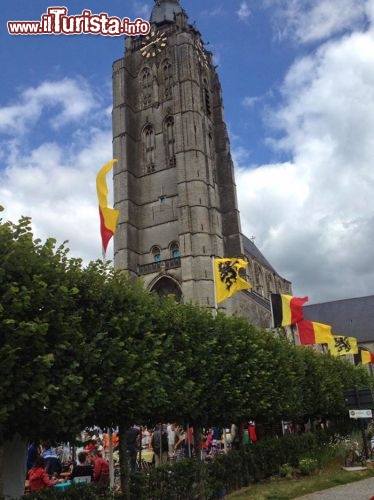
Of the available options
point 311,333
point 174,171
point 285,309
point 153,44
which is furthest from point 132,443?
point 153,44

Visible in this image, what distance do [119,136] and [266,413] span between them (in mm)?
36241

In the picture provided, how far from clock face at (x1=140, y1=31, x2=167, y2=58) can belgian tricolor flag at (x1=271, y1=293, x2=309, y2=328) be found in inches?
1483

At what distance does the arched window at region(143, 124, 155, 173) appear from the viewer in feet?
152

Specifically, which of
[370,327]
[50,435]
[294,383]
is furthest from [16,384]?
[370,327]

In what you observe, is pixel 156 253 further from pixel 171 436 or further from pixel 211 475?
pixel 211 475

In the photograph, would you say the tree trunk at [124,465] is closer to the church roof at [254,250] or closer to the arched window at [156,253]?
the arched window at [156,253]

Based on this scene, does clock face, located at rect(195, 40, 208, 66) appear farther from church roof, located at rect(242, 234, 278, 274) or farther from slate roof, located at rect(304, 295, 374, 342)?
slate roof, located at rect(304, 295, 374, 342)

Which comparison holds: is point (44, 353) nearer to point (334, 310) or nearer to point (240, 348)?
point (240, 348)

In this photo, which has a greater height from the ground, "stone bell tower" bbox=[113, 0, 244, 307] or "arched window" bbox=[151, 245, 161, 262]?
"stone bell tower" bbox=[113, 0, 244, 307]

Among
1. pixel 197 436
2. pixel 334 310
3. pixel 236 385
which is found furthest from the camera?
pixel 334 310

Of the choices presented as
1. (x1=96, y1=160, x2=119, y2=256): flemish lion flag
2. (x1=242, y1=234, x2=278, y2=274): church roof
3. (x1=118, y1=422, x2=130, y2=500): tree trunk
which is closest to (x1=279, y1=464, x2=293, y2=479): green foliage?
(x1=118, y1=422, x2=130, y2=500): tree trunk

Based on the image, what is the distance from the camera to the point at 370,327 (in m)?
63.9

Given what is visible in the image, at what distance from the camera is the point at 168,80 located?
48.2 m

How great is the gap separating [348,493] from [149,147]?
131ft
